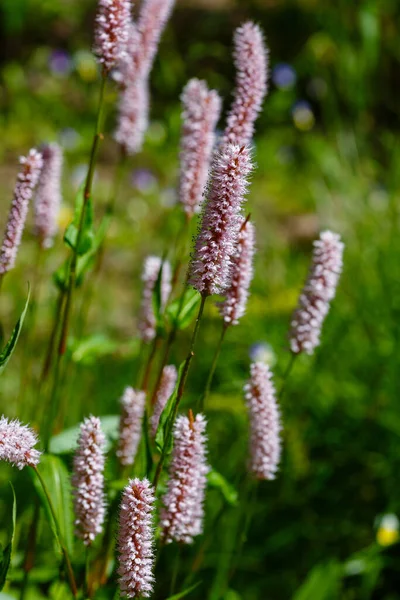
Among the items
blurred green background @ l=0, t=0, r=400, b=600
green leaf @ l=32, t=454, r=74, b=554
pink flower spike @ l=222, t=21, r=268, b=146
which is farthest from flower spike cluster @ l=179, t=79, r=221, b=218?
green leaf @ l=32, t=454, r=74, b=554

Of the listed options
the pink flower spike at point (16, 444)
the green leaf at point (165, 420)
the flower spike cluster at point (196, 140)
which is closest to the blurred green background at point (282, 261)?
the flower spike cluster at point (196, 140)

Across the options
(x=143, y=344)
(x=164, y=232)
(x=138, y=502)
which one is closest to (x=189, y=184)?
(x=143, y=344)

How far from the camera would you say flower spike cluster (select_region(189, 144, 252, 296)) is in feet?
3.78

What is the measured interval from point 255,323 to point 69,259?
5.16 feet

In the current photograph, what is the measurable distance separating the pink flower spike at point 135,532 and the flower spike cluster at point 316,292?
0.59m

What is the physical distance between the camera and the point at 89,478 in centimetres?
139

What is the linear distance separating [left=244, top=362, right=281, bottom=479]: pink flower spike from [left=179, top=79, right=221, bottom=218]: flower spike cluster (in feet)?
1.20

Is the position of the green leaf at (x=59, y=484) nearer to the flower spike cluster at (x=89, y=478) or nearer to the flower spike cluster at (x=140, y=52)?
the flower spike cluster at (x=89, y=478)

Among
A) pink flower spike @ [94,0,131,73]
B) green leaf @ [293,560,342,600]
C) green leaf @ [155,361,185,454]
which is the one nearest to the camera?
green leaf @ [155,361,185,454]

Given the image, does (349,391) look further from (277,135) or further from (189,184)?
(277,135)

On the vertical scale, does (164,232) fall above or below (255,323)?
above

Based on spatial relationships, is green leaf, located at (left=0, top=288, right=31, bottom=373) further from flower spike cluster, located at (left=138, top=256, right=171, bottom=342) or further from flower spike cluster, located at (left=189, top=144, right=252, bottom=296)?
flower spike cluster, located at (left=138, top=256, right=171, bottom=342)

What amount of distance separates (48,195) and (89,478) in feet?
2.45

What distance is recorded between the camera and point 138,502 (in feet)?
3.82
